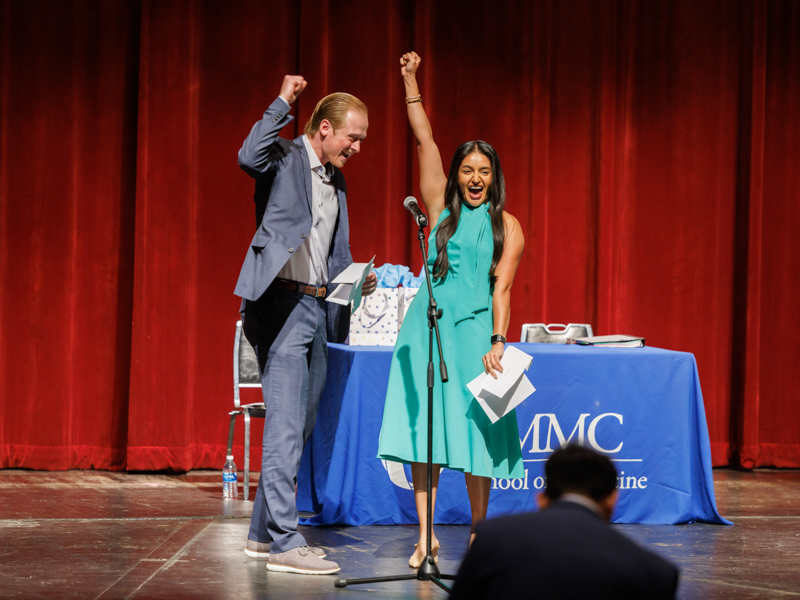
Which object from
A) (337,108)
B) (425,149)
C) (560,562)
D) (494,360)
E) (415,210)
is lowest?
(560,562)

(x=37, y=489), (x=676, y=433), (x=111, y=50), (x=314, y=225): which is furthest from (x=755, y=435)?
(x=111, y=50)

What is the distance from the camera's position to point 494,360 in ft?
9.09

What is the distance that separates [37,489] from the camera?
175 inches

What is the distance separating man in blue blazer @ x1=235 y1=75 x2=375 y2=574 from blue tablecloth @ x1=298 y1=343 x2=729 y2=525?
62cm

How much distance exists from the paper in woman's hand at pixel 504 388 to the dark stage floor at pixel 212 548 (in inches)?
22.3

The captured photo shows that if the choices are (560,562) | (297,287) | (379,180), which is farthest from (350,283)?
(379,180)

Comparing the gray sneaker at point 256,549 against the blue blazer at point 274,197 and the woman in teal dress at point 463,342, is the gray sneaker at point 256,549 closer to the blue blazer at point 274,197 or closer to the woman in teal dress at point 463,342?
the woman in teal dress at point 463,342

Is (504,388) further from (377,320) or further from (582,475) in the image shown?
(582,475)

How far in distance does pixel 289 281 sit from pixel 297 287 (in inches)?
1.4

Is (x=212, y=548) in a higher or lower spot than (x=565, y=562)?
lower

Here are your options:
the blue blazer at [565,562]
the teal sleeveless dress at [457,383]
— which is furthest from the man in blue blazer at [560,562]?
the teal sleeveless dress at [457,383]

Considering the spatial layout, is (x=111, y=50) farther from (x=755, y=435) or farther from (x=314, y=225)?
(x=755, y=435)

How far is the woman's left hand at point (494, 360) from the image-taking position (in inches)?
109

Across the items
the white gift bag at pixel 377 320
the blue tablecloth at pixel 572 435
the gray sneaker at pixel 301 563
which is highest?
the white gift bag at pixel 377 320
